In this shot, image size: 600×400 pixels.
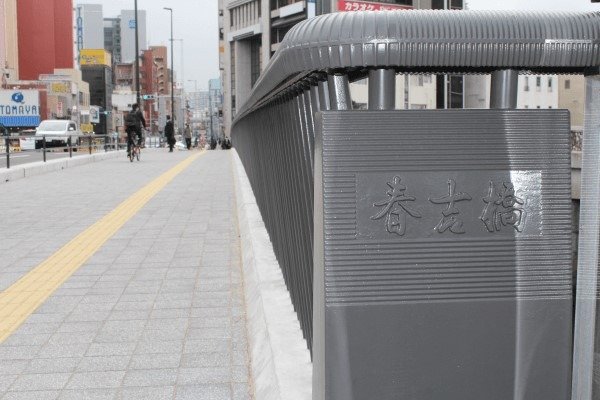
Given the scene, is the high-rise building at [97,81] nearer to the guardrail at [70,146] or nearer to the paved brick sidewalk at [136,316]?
the guardrail at [70,146]

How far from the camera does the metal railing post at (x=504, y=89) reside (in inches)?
87.4

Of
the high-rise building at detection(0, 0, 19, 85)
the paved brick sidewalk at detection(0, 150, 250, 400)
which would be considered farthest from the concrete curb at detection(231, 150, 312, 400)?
the high-rise building at detection(0, 0, 19, 85)

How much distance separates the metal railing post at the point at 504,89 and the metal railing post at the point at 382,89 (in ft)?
1.00

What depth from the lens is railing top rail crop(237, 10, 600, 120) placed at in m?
2.02

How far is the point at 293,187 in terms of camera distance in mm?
3400

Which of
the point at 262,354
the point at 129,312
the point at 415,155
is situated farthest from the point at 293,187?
the point at 129,312

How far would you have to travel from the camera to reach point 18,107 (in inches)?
2608

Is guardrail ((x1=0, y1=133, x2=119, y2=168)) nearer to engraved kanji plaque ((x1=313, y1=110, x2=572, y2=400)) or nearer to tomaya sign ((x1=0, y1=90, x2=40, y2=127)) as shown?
engraved kanji plaque ((x1=313, y1=110, x2=572, y2=400))

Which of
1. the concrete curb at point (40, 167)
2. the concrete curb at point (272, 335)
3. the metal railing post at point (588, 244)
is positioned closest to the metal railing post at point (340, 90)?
the metal railing post at point (588, 244)

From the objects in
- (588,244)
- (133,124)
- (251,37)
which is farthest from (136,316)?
(251,37)

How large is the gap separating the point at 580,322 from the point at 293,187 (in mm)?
1451

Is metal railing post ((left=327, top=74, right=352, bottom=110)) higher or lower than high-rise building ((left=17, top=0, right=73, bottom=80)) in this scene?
lower

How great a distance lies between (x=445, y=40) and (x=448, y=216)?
0.45 m

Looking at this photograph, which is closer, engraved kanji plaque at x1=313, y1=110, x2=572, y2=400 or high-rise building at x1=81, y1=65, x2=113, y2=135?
engraved kanji plaque at x1=313, y1=110, x2=572, y2=400
